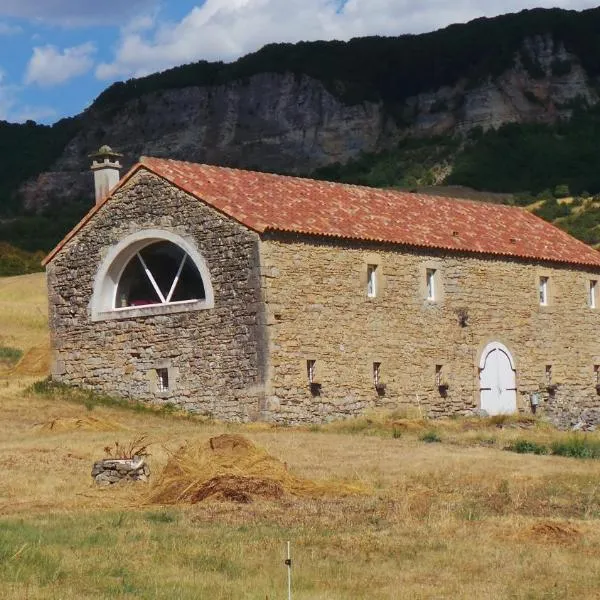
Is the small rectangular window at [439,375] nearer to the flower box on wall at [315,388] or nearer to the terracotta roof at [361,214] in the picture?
the terracotta roof at [361,214]

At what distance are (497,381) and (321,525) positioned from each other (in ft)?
66.4

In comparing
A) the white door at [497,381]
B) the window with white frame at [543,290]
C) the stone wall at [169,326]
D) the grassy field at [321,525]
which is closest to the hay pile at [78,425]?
the grassy field at [321,525]

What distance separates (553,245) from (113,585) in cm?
2934

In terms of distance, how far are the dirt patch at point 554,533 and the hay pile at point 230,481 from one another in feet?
14.3

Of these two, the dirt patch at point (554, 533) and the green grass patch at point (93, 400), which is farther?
the green grass patch at point (93, 400)

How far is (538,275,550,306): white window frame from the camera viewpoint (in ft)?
127

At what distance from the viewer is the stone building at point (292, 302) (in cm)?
3095

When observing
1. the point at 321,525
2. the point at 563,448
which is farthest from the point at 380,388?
the point at 321,525

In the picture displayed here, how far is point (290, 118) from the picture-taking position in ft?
372

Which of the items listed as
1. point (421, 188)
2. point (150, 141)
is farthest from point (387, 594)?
point (150, 141)

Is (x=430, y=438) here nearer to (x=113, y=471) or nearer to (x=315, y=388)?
(x=315, y=388)

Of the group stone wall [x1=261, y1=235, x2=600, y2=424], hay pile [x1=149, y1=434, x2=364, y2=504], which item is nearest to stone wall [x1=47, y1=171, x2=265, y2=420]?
stone wall [x1=261, y1=235, x2=600, y2=424]

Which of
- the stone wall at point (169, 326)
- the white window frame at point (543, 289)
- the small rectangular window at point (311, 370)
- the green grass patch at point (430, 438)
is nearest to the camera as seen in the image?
the green grass patch at point (430, 438)

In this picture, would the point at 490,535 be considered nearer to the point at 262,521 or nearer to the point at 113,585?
the point at 262,521
